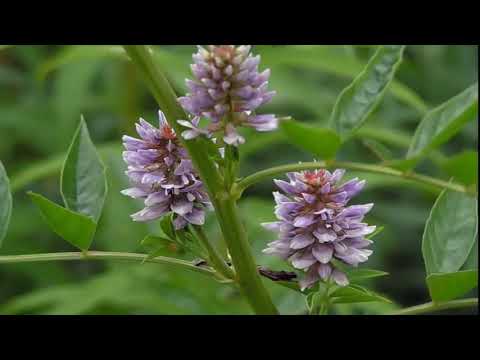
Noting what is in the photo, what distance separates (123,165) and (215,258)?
1.70m

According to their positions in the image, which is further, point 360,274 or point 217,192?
point 360,274

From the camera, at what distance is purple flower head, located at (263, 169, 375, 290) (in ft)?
4.09

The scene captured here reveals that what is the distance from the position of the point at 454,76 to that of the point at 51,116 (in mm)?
2002

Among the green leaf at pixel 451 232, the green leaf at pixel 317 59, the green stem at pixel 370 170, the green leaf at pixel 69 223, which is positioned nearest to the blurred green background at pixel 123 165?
the green leaf at pixel 317 59

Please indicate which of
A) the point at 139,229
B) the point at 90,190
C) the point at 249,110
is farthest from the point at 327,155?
the point at 139,229

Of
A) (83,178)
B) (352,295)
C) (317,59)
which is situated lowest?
(352,295)

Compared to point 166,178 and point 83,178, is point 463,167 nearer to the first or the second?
point 166,178

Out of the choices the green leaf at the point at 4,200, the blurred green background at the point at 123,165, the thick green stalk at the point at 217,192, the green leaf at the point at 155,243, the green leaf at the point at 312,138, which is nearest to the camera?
the green leaf at the point at 312,138

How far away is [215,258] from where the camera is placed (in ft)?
4.27

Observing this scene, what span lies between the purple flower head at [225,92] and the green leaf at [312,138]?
0.18ft

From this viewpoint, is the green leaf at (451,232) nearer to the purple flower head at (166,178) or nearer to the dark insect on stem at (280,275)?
the dark insect on stem at (280,275)

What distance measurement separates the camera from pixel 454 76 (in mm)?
4457

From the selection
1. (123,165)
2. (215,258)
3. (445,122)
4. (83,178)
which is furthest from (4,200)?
(123,165)

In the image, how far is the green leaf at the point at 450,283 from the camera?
4.15 ft
